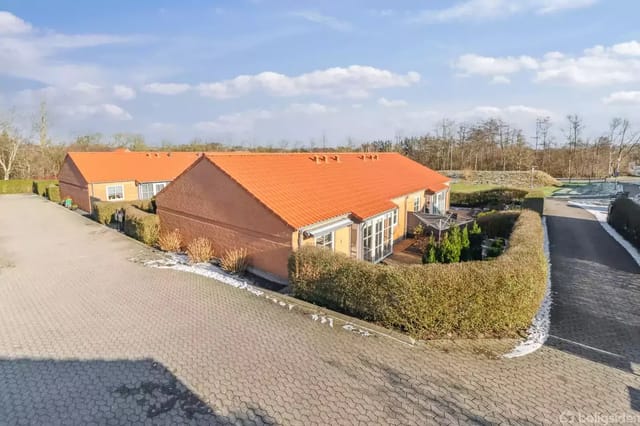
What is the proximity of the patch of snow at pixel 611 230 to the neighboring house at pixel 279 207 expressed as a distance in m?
10.3

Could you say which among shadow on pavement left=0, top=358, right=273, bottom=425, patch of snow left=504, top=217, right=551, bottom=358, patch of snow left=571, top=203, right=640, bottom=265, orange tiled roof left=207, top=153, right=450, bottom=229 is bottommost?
patch of snow left=504, top=217, right=551, bottom=358

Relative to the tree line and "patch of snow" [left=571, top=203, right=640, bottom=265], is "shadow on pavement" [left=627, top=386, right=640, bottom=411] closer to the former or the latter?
"patch of snow" [left=571, top=203, right=640, bottom=265]

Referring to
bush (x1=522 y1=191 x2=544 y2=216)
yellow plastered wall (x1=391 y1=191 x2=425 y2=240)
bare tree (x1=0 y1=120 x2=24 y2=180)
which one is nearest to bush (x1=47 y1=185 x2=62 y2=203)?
bare tree (x1=0 y1=120 x2=24 y2=180)

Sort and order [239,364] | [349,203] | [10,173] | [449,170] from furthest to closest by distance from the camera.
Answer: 1. [449,170]
2. [10,173]
3. [349,203]
4. [239,364]

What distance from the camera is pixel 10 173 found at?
49438 mm

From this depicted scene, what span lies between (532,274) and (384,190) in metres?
11.2

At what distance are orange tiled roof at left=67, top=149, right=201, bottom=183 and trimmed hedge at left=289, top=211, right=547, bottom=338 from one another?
26761 millimetres

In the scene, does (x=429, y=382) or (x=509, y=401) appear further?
(x=429, y=382)

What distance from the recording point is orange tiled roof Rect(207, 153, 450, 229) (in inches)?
521

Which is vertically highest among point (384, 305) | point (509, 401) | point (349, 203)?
point (349, 203)

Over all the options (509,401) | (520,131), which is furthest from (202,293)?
(520,131)

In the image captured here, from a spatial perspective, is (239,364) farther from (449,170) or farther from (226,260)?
(449,170)

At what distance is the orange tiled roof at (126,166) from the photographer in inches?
1180

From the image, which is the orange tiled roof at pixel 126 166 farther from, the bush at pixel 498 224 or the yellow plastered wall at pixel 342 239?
the bush at pixel 498 224
